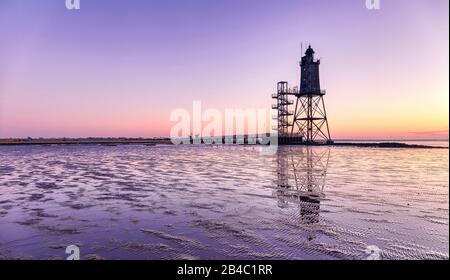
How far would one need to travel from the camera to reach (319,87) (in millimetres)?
69750

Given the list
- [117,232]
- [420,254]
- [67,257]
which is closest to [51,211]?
[117,232]

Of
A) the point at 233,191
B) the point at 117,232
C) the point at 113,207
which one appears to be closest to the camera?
the point at 117,232

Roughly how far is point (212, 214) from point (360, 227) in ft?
13.1

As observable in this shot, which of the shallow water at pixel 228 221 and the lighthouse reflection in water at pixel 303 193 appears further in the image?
the lighthouse reflection in water at pixel 303 193

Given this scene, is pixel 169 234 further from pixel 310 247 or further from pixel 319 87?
pixel 319 87

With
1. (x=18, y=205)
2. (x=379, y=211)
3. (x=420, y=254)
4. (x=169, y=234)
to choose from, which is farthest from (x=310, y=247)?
(x=18, y=205)

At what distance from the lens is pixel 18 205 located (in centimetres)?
1064

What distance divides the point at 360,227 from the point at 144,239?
5.14 m

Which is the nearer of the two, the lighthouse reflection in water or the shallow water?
the shallow water

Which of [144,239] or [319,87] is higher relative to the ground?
[319,87]

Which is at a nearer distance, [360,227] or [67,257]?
[67,257]

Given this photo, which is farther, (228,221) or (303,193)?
(303,193)

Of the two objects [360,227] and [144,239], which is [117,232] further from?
[360,227]
